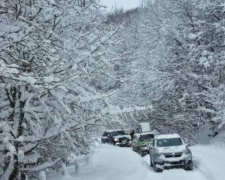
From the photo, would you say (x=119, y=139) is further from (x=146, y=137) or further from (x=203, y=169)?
(x=203, y=169)

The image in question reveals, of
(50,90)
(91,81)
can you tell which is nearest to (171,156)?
(91,81)

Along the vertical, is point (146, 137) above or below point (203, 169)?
above

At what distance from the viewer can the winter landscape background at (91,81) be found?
25.0 feet

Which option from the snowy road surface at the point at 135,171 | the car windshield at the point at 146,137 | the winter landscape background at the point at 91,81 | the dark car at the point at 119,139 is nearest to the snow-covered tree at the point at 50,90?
the winter landscape background at the point at 91,81

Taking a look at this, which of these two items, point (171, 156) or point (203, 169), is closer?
point (203, 169)

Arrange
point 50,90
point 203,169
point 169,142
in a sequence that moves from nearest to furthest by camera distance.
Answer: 1. point 50,90
2. point 203,169
3. point 169,142

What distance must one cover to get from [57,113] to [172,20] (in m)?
23.5

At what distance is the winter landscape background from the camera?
7617 millimetres

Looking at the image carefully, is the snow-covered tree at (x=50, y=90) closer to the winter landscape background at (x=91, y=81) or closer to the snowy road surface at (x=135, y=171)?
the winter landscape background at (x=91, y=81)

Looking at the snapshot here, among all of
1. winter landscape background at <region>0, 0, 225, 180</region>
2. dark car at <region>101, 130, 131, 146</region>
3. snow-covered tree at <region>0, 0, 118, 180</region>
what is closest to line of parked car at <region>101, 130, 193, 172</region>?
winter landscape background at <region>0, 0, 225, 180</region>

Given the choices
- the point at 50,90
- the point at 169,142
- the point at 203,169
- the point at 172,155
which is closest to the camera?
the point at 50,90

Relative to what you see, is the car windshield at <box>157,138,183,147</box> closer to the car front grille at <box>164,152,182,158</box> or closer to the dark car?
the car front grille at <box>164,152,182,158</box>

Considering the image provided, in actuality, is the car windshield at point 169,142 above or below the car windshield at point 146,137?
above

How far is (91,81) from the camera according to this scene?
11.7 metres
